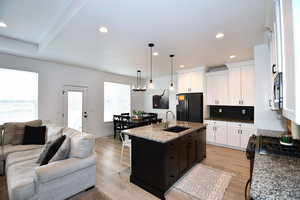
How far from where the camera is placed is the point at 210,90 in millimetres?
4844

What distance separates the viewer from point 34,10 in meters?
2.14

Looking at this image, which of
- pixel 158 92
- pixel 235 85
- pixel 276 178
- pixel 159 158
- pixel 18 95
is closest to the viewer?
pixel 276 178

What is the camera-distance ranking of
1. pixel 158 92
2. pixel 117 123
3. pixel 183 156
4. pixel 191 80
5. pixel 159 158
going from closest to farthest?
1. pixel 159 158
2. pixel 183 156
3. pixel 191 80
4. pixel 117 123
5. pixel 158 92

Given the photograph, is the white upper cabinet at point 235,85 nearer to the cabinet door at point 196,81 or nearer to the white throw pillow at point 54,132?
the cabinet door at point 196,81

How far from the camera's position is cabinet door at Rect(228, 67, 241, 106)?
4246mm

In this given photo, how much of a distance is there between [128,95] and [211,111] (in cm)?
389

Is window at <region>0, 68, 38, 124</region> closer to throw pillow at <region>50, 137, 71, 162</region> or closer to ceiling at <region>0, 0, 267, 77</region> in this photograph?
ceiling at <region>0, 0, 267, 77</region>

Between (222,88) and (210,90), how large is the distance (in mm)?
393

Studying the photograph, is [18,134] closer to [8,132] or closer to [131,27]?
[8,132]

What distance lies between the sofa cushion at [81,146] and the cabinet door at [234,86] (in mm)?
4314

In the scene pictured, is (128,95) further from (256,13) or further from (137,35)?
(256,13)

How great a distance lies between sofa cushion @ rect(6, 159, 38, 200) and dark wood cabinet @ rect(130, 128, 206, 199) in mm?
1433

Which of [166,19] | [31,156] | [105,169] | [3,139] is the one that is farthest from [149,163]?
[3,139]

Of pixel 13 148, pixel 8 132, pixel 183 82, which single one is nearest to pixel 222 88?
pixel 183 82
